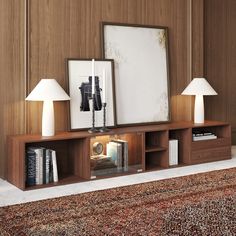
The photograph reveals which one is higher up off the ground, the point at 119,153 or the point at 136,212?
the point at 119,153

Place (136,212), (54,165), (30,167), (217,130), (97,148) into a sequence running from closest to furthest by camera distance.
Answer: (136,212), (30,167), (54,165), (97,148), (217,130)

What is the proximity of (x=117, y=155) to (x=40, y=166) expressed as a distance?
72cm

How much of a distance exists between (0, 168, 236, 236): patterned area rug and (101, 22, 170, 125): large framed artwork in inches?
39.9

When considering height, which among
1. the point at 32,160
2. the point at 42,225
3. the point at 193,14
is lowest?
the point at 42,225

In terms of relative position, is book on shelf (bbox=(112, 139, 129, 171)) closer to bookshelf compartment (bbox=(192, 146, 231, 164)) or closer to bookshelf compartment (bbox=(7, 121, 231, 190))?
bookshelf compartment (bbox=(7, 121, 231, 190))

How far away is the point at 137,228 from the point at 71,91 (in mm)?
1738

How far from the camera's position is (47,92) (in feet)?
11.1

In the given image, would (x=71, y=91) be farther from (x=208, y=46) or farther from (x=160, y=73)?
(x=208, y=46)

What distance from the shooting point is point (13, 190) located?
3.22m

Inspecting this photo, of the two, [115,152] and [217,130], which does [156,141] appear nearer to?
[115,152]

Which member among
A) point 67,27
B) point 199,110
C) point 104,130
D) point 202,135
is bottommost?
point 202,135

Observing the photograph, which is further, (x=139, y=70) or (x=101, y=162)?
(x=139, y=70)

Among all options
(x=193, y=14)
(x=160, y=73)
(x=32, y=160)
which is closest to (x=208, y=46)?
(x=193, y=14)

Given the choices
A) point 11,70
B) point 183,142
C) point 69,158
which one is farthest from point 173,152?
point 11,70
